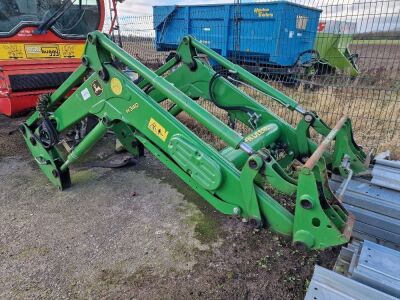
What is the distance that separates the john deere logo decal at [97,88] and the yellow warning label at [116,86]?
14cm

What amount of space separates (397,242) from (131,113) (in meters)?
2.13

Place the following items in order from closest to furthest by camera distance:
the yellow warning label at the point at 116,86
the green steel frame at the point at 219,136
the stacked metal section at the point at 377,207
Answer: the green steel frame at the point at 219,136 → the stacked metal section at the point at 377,207 → the yellow warning label at the point at 116,86

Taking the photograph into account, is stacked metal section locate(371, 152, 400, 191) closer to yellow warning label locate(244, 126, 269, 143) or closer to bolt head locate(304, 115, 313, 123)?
bolt head locate(304, 115, 313, 123)

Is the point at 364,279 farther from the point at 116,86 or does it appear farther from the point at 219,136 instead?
the point at 116,86

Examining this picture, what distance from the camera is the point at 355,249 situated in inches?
78.2

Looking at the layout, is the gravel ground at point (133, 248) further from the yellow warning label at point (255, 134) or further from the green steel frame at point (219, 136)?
the yellow warning label at point (255, 134)

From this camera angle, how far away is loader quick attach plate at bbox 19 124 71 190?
3410 mm

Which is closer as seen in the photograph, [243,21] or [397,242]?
[397,242]

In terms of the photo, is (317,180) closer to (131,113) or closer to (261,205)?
(261,205)

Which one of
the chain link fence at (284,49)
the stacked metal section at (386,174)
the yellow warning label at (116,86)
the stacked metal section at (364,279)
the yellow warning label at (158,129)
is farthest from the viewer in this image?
the chain link fence at (284,49)

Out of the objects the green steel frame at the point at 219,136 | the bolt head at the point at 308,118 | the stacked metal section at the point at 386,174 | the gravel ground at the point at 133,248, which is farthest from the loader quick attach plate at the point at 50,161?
the stacked metal section at the point at 386,174

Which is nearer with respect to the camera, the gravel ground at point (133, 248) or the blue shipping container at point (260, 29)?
the gravel ground at point (133, 248)

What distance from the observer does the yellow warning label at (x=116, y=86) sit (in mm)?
2611

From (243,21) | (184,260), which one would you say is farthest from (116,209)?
(243,21)
